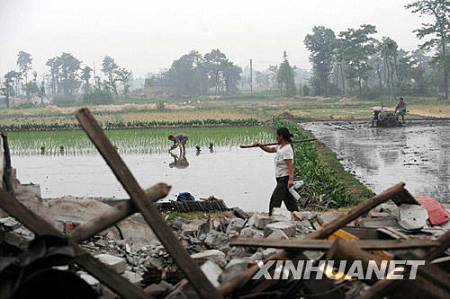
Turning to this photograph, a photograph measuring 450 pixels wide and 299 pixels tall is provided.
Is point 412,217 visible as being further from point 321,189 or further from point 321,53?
point 321,53

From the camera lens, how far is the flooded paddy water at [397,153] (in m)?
13.2

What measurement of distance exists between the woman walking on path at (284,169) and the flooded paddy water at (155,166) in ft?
10.2

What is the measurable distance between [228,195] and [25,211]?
9824 millimetres

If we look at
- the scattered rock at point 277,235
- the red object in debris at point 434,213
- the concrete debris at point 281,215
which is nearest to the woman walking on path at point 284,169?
the concrete debris at point 281,215

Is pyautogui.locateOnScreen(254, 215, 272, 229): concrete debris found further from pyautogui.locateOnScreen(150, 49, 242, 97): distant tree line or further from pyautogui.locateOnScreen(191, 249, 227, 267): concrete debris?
pyautogui.locateOnScreen(150, 49, 242, 97): distant tree line

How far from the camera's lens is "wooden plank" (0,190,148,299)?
8.96ft

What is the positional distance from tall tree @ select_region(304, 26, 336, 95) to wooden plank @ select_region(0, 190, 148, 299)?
65.1m

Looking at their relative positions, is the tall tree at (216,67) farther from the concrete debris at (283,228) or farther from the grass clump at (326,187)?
the concrete debris at (283,228)

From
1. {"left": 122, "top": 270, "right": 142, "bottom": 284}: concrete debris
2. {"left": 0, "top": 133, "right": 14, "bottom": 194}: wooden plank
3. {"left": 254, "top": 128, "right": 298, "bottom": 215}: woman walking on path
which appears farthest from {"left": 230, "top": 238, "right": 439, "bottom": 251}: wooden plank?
{"left": 254, "top": 128, "right": 298, "bottom": 215}: woman walking on path

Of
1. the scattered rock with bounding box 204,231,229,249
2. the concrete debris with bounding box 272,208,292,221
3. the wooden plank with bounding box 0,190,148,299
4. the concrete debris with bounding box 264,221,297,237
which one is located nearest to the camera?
the wooden plank with bounding box 0,190,148,299

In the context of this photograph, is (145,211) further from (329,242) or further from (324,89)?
(324,89)

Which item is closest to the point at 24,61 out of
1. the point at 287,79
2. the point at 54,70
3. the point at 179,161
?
the point at 54,70

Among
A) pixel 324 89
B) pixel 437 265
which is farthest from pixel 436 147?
pixel 324 89

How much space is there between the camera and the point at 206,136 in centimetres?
2588
